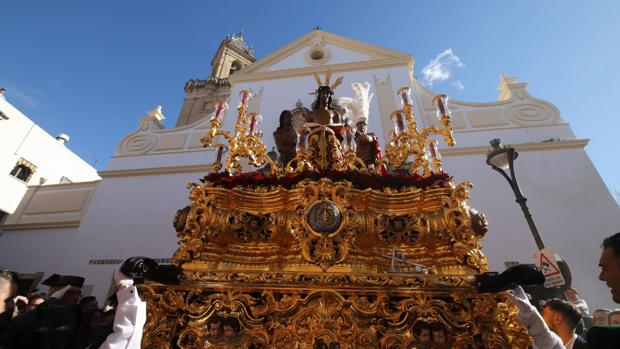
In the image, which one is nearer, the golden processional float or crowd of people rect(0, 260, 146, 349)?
crowd of people rect(0, 260, 146, 349)

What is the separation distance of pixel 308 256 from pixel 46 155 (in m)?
17.1

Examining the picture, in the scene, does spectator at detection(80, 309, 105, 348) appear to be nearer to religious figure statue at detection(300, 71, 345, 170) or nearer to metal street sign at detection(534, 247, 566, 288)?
religious figure statue at detection(300, 71, 345, 170)

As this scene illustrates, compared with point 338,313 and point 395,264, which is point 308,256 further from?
point 395,264

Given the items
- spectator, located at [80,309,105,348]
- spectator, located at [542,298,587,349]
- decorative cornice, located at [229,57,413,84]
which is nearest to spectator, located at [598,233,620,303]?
spectator, located at [542,298,587,349]

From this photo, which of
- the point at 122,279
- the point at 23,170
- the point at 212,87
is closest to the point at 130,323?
the point at 122,279

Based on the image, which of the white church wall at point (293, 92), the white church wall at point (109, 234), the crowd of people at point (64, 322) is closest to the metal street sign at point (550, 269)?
the crowd of people at point (64, 322)

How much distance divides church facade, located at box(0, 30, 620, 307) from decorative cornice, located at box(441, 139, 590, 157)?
0.03 meters

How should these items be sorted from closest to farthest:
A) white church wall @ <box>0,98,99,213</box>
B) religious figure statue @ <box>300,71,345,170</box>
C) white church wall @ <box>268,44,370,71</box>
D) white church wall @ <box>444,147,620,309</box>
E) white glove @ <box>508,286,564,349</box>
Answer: white glove @ <box>508,286,564,349</box> → religious figure statue @ <box>300,71,345,170</box> → white church wall @ <box>444,147,620,309</box> → white church wall @ <box>0,98,99,213</box> → white church wall @ <box>268,44,370,71</box>

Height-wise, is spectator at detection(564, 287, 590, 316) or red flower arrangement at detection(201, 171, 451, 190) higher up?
red flower arrangement at detection(201, 171, 451, 190)

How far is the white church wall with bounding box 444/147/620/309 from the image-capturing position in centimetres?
651

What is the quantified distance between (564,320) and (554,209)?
5293mm

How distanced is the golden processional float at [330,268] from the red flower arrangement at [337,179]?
13 mm

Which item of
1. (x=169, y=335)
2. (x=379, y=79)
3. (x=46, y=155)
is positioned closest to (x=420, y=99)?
(x=379, y=79)

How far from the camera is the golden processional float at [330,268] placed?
9.31ft
